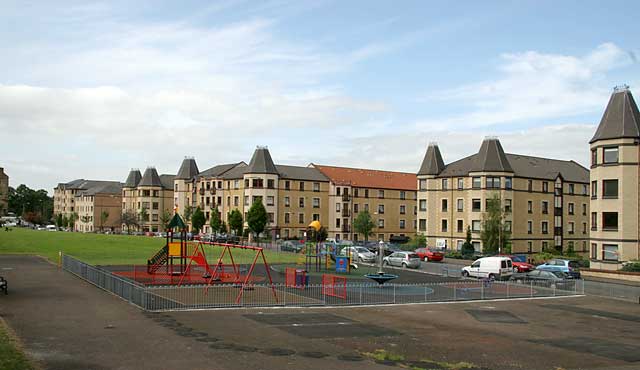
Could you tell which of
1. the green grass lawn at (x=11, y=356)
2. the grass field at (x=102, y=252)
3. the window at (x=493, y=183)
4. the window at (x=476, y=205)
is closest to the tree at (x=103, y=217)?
the grass field at (x=102, y=252)

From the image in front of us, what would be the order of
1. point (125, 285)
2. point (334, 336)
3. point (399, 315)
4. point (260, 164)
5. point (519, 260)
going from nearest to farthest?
point (334, 336)
point (399, 315)
point (125, 285)
point (519, 260)
point (260, 164)

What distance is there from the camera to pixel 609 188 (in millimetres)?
53938

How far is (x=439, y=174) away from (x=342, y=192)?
25582 millimetres

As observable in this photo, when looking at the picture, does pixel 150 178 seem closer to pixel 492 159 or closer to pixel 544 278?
pixel 492 159

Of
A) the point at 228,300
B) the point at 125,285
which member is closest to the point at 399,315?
the point at 228,300

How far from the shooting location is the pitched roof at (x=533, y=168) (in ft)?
264

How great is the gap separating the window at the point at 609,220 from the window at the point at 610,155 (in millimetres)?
4535

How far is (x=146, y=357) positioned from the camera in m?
18.0

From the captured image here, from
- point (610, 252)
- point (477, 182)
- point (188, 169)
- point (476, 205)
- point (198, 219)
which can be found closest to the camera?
point (610, 252)

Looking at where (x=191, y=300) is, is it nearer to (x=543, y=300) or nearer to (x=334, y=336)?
(x=334, y=336)

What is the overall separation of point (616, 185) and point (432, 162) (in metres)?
32.7

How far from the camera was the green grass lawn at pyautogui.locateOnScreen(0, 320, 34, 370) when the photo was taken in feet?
52.8

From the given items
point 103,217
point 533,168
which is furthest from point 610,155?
point 103,217

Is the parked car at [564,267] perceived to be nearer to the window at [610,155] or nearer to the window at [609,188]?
the window at [609,188]
